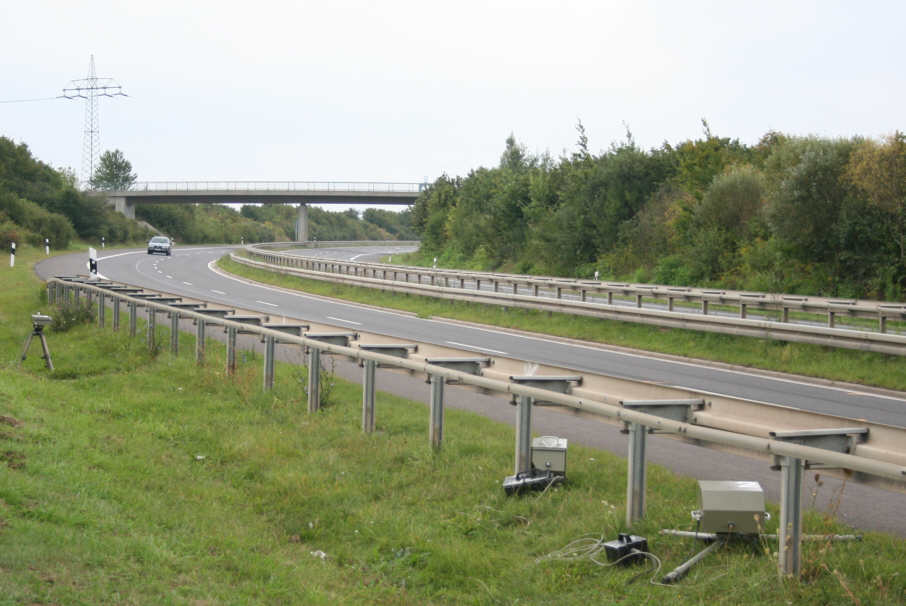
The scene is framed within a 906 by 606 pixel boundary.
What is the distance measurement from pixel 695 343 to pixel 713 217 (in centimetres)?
1757

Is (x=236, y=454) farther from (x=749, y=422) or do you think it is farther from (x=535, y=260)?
(x=535, y=260)

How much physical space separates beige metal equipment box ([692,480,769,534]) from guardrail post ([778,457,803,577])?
43cm

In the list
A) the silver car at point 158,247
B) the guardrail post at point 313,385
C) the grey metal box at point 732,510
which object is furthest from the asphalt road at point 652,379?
the silver car at point 158,247

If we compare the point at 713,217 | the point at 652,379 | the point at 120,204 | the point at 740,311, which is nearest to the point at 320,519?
the point at 652,379

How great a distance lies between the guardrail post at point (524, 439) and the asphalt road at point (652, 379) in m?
1.31

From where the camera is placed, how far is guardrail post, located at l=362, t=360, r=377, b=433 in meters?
8.88

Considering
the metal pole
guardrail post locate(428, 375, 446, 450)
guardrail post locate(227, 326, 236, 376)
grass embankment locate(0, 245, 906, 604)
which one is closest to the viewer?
grass embankment locate(0, 245, 906, 604)

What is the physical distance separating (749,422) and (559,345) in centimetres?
1302

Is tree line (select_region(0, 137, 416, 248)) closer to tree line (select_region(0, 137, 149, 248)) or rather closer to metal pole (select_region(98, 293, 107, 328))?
tree line (select_region(0, 137, 149, 248))

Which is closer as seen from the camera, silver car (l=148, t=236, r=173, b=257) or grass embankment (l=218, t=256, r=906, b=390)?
grass embankment (l=218, t=256, r=906, b=390)

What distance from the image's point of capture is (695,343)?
18109mm

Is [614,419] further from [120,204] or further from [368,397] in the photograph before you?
[120,204]

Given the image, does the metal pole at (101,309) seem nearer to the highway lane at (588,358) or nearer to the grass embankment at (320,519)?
the highway lane at (588,358)

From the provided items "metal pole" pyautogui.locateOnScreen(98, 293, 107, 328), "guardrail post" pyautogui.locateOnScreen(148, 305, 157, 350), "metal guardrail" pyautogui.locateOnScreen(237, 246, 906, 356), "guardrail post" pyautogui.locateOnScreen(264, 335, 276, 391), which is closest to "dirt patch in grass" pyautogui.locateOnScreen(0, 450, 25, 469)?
"guardrail post" pyautogui.locateOnScreen(264, 335, 276, 391)
